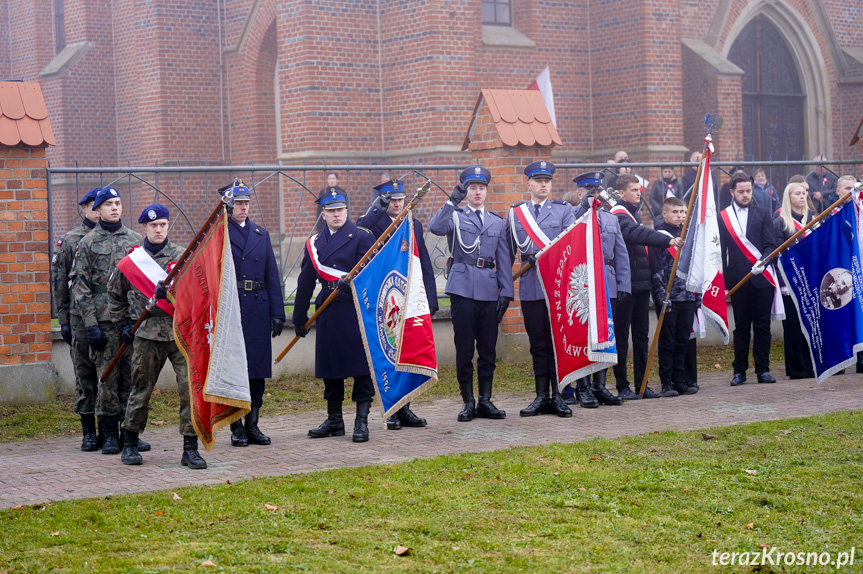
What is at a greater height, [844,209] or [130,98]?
[130,98]

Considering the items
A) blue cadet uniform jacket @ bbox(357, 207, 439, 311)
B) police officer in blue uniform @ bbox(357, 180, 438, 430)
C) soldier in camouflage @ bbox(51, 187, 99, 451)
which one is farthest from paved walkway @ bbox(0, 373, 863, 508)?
blue cadet uniform jacket @ bbox(357, 207, 439, 311)

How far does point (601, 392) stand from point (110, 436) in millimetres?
4048

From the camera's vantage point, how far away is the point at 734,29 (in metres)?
19.8

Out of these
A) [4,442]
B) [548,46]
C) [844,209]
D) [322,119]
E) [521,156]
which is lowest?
[4,442]

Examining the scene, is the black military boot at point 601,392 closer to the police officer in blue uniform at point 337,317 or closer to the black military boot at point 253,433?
the police officer in blue uniform at point 337,317

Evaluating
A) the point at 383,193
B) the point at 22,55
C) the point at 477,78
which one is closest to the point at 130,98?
the point at 22,55

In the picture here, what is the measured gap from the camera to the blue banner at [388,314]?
7781 mm

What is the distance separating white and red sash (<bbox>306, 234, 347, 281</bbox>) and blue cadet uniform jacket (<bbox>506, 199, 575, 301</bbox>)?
1617mm

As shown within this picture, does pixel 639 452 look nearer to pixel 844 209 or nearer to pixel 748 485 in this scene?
pixel 748 485

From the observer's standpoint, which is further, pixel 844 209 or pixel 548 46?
pixel 548 46

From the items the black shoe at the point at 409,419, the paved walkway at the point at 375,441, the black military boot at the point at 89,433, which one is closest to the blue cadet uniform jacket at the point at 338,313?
the paved walkway at the point at 375,441

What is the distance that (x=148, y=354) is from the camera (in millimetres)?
7258

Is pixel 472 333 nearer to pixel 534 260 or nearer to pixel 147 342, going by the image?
pixel 534 260

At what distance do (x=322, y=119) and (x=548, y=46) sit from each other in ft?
14.2
